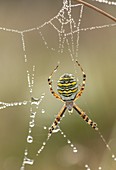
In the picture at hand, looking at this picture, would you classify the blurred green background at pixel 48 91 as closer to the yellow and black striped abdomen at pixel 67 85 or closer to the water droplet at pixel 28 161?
the water droplet at pixel 28 161

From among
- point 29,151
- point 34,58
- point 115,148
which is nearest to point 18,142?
point 29,151

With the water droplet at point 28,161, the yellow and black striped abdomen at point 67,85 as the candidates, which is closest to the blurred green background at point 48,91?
the water droplet at point 28,161

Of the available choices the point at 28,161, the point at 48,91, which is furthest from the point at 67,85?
the point at 48,91

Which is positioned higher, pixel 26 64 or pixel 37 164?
pixel 26 64

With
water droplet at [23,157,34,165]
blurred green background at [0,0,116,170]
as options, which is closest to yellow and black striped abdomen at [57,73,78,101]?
blurred green background at [0,0,116,170]

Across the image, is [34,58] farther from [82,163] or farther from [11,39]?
[82,163]

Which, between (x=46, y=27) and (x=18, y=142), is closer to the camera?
(x=18, y=142)

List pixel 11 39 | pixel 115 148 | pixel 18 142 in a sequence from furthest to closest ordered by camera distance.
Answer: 1. pixel 11 39
2. pixel 18 142
3. pixel 115 148
